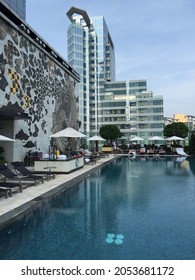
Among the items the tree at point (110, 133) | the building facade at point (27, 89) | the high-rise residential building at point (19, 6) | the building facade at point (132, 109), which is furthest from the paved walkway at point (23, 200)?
the building facade at point (132, 109)

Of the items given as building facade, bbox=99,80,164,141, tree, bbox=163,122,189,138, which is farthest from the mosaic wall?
building facade, bbox=99,80,164,141

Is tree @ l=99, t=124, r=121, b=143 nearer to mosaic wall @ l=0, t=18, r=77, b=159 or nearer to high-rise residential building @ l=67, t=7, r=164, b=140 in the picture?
mosaic wall @ l=0, t=18, r=77, b=159

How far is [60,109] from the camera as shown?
25.6 meters

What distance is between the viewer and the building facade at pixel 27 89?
51.4 ft

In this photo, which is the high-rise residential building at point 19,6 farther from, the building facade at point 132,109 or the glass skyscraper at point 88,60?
the building facade at point 132,109

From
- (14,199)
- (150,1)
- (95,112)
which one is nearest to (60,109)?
(150,1)

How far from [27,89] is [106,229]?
15.5 metres

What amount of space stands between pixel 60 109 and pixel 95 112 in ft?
175

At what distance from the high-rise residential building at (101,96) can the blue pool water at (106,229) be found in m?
65.7

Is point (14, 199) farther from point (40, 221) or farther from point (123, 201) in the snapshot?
point (123, 201)

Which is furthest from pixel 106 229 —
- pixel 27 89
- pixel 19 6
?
pixel 19 6

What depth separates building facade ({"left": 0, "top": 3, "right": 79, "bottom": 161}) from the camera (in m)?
15.7

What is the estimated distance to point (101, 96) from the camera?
259 ft

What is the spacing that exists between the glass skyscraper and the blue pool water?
67.0 metres
